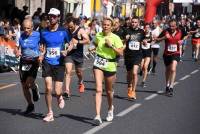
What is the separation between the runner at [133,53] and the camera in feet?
43.0

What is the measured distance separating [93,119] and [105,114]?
0.70 metres

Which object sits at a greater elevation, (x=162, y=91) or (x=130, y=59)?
(x=130, y=59)

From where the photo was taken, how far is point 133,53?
44.2 feet

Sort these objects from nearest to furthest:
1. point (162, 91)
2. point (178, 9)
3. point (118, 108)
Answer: point (118, 108)
point (162, 91)
point (178, 9)

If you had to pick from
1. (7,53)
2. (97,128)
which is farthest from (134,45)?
(7,53)

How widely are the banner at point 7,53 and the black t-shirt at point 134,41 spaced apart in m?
5.67

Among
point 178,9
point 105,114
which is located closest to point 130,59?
point 105,114

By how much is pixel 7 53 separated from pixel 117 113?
26.3 ft

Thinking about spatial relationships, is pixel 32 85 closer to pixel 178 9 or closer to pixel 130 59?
pixel 130 59

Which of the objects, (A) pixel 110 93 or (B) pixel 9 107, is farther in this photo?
(B) pixel 9 107

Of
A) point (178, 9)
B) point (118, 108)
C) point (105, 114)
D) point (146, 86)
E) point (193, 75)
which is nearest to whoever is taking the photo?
point (105, 114)

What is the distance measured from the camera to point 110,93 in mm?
10141

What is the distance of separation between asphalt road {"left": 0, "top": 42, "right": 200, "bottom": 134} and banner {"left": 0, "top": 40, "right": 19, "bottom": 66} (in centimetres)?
166

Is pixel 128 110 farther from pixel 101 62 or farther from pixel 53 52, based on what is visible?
pixel 53 52
